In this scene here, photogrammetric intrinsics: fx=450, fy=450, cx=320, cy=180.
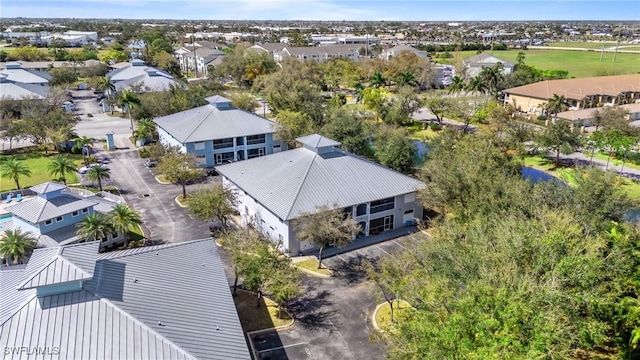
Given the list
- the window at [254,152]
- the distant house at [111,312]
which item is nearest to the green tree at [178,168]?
the window at [254,152]

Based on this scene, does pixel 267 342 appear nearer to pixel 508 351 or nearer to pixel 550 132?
pixel 508 351

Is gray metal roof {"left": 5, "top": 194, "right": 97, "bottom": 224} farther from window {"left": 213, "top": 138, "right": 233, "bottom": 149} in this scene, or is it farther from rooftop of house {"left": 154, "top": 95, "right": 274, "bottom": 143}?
window {"left": 213, "top": 138, "right": 233, "bottom": 149}

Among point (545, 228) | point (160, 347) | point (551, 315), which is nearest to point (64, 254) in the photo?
point (160, 347)

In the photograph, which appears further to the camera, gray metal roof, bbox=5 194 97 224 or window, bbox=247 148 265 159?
window, bbox=247 148 265 159

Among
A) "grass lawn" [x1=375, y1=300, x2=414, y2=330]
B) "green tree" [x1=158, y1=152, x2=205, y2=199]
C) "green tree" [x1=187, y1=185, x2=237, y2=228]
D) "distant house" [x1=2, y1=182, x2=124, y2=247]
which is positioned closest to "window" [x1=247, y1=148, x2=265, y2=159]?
"green tree" [x1=158, y1=152, x2=205, y2=199]

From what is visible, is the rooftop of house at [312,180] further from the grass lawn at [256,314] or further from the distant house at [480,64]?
the distant house at [480,64]

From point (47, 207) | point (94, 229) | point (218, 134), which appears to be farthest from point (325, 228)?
A: point (218, 134)
